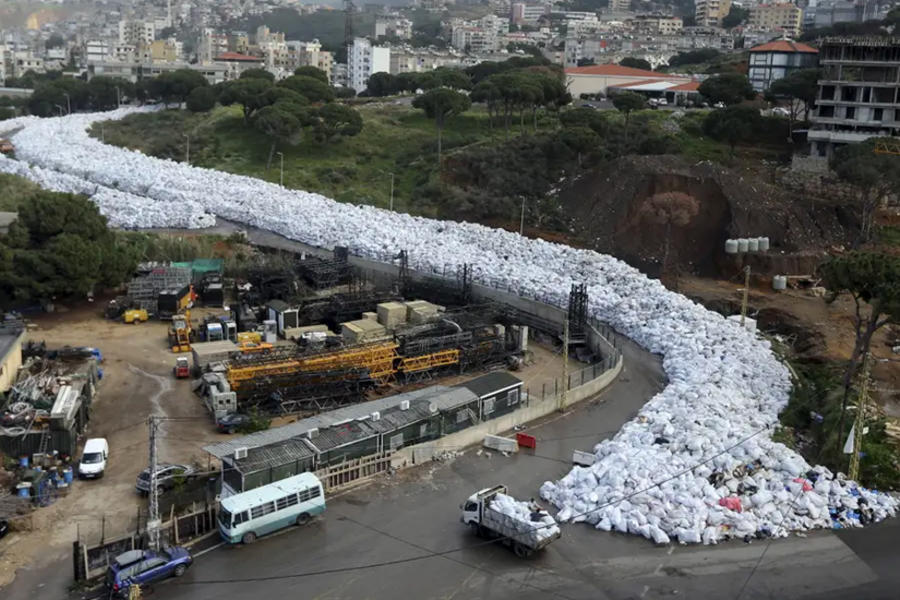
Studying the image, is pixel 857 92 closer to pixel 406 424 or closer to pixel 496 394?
pixel 496 394

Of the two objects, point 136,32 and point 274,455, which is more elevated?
point 136,32

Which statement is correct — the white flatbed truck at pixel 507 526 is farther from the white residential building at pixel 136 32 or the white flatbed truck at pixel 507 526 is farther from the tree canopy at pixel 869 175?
the white residential building at pixel 136 32

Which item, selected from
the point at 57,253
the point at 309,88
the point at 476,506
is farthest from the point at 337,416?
the point at 309,88

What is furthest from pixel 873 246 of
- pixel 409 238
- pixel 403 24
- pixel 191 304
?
pixel 403 24

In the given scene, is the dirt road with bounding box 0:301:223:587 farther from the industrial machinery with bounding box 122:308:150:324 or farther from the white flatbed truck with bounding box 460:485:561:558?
the white flatbed truck with bounding box 460:485:561:558

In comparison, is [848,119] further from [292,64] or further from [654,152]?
[292,64]

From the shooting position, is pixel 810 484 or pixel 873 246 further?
pixel 873 246
